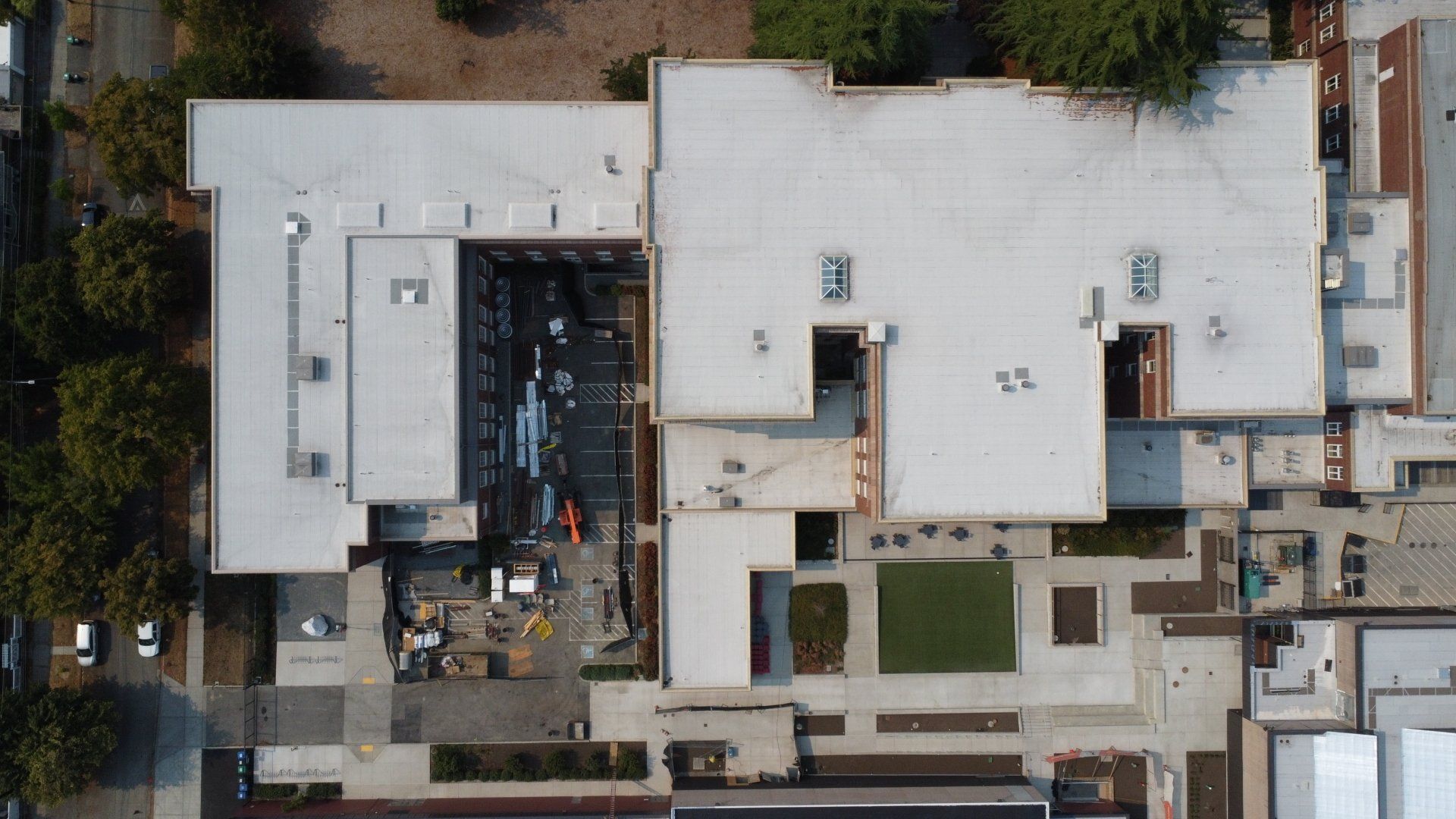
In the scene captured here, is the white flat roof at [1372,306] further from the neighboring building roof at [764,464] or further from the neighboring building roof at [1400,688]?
the neighboring building roof at [764,464]

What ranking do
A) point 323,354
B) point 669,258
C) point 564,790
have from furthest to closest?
point 564,790
point 323,354
point 669,258

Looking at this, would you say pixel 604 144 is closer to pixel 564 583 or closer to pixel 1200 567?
pixel 564 583

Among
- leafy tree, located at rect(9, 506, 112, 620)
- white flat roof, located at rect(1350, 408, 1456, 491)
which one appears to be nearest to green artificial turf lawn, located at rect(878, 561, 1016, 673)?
white flat roof, located at rect(1350, 408, 1456, 491)

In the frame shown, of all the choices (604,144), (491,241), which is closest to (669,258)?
(604,144)

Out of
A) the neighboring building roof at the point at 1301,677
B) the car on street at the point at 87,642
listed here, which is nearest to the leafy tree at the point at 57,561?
the car on street at the point at 87,642

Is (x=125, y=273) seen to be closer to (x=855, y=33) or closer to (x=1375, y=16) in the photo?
(x=855, y=33)
